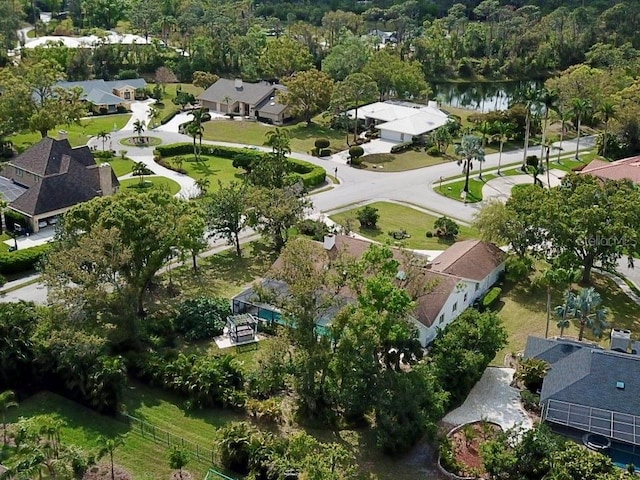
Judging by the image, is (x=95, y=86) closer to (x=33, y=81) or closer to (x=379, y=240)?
(x=33, y=81)

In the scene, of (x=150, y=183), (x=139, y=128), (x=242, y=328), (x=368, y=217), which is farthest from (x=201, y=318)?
(x=139, y=128)

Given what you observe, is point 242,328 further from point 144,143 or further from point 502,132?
point 502,132

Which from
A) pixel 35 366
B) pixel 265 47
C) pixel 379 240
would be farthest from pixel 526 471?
pixel 265 47

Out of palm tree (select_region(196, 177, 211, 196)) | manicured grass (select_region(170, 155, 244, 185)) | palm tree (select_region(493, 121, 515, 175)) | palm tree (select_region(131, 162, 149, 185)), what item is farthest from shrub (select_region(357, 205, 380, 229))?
palm tree (select_region(131, 162, 149, 185))

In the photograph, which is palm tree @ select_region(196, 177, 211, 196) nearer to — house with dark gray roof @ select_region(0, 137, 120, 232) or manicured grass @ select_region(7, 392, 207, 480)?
house with dark gray roof @ select_region(0, 137, 120, 232)

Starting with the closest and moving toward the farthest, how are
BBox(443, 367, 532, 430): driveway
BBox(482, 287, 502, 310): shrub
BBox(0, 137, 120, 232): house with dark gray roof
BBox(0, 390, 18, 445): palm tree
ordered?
BBox(0, 390, 18, 445): palm tree
BBox(443, 367, 532, 430): driveway
BBox(482, 287, 502, 310): shrub
BBox(0, 137, 120, 232): house with dark gray roof
